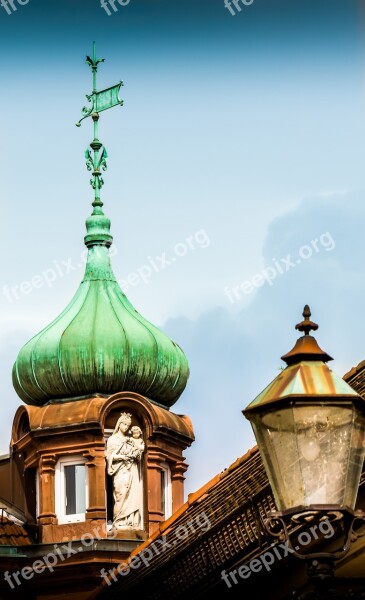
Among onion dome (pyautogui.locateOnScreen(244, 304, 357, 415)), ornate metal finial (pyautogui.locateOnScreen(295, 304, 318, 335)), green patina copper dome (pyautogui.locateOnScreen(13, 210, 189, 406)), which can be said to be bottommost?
onion dome (pyautogui.locateOnScreen(244, 304, 357, 415))

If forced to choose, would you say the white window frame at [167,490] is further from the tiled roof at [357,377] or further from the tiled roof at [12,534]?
the tiled roof at [357,377]

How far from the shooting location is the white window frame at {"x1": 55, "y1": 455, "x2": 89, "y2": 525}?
120ft

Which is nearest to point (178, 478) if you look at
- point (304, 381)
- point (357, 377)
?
point (357, 377)

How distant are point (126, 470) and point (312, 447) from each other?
26331 mm

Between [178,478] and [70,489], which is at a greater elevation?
[178,478]

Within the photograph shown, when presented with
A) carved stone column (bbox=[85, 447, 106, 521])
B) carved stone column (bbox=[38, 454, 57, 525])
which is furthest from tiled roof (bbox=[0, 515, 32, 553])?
carved stone column (bbox=[85, 447, 106, 521])

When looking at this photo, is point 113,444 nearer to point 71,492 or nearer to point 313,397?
point 71,492

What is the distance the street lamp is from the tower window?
26.2m

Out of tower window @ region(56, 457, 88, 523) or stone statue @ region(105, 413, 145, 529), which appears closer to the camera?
stone statue @ region(105, 413, 145, 529)

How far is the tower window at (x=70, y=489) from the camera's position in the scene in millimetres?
36812

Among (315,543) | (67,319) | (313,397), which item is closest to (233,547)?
(315,543)

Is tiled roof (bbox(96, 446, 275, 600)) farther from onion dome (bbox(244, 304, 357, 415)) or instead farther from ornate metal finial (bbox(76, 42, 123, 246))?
ornate metal finial (bbox(76, 42, 123, 246))

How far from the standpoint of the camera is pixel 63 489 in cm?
3706

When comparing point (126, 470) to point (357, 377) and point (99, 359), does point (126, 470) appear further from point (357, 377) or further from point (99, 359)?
point (357, 377)
